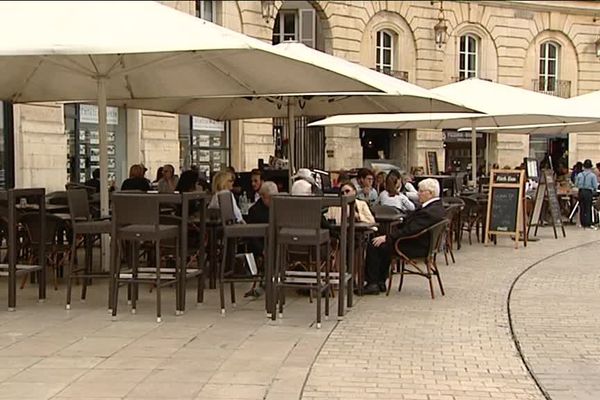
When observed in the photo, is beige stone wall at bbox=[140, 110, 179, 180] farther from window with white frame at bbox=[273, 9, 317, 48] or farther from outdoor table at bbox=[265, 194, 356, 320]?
outdoor table at bbox=[265, 194, 356, 320]

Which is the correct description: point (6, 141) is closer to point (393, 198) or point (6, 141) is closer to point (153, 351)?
point (393, 198)

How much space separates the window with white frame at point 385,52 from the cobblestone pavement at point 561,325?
15.4m

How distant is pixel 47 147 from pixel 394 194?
754 centimetres

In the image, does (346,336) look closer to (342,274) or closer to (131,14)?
(342,274)

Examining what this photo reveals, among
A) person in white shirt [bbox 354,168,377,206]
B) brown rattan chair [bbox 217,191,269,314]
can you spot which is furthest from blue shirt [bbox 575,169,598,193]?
brown rattan chair [bbox 217,191,269,314]

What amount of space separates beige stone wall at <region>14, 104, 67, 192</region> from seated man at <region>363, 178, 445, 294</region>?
8.46 metres

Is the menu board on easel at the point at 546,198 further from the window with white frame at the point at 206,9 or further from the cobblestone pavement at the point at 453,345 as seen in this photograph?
the window with white frame at the point at 206,9

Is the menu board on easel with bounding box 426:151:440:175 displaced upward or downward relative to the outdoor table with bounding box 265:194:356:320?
upward

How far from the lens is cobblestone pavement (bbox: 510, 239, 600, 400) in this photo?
5250 mm

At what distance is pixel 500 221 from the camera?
42.5ft

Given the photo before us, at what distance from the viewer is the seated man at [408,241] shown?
791 centimetres

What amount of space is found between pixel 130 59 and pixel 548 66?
23666 mm

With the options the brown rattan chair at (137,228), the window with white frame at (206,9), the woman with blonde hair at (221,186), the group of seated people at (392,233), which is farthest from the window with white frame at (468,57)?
the brown rattan chair at (137,228)

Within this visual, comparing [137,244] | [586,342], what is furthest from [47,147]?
[586,342]
